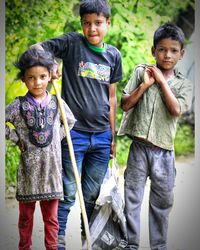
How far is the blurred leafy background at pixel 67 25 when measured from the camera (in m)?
3.82

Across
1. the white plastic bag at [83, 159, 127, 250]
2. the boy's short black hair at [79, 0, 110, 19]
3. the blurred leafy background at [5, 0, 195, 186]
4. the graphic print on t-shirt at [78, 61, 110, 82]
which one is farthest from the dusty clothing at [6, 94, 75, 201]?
the blurred leafy background at [5, 0, 195, 186]

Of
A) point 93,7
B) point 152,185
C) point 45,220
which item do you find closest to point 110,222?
point 152,185

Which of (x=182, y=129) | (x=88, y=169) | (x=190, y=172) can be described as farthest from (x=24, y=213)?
(x=182, y=129)

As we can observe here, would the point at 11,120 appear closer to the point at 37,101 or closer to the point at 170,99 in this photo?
the point at 37,101

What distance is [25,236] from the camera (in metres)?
2.96

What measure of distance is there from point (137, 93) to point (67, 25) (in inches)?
57.3

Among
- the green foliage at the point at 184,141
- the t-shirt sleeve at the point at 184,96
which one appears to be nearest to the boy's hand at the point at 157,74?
the t-shirt sleeve at the point at 184,96

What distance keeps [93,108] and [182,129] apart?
3003 mm

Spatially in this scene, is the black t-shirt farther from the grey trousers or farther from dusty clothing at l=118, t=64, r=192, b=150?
the grey trousers

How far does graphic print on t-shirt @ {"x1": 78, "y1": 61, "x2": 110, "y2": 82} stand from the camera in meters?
3.06

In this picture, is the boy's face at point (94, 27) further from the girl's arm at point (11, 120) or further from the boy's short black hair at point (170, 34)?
the girl's arm at point (11, 120)

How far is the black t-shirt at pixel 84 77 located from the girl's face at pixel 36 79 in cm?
19

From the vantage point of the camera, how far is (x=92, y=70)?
3.06 metres

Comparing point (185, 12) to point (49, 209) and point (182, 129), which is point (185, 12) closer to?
point (182, 129)
